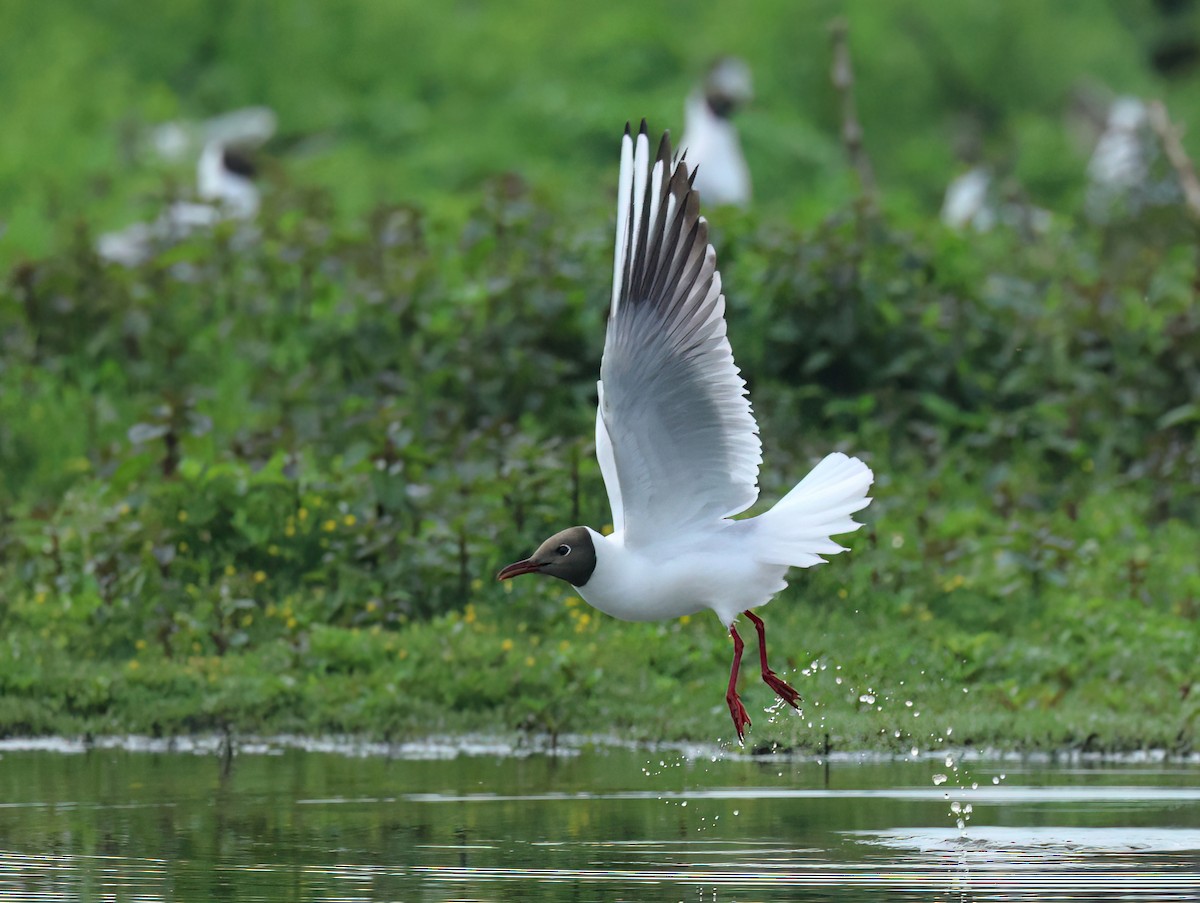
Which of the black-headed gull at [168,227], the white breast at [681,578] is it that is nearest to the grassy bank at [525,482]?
the black-headed gull at [168,227]

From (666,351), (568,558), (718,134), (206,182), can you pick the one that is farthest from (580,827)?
(206,182)

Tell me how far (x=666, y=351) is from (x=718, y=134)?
9469mm

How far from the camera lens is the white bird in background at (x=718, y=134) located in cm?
1543

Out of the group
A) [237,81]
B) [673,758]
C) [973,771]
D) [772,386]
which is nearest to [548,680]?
[673,758]

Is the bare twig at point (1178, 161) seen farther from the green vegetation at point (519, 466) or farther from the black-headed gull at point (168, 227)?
the black-headed gull at point (168, 227)

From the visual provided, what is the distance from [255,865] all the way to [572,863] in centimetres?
83

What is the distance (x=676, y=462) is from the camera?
6930mm

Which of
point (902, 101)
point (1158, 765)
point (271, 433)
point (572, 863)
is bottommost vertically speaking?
point (572, 863)

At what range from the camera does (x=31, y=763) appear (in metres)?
8.21

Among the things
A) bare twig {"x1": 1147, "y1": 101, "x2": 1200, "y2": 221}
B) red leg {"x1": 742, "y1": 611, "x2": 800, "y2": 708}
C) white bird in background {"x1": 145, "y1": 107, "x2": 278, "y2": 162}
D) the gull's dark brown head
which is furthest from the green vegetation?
the gull's dark brown head

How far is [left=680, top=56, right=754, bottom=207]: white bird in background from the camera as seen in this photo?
50.6 ft

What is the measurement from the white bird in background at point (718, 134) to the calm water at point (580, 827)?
690cm

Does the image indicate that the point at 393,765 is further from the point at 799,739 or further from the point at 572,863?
the point at 572,863

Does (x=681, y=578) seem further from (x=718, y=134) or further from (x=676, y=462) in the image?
(x=718, y=134)
